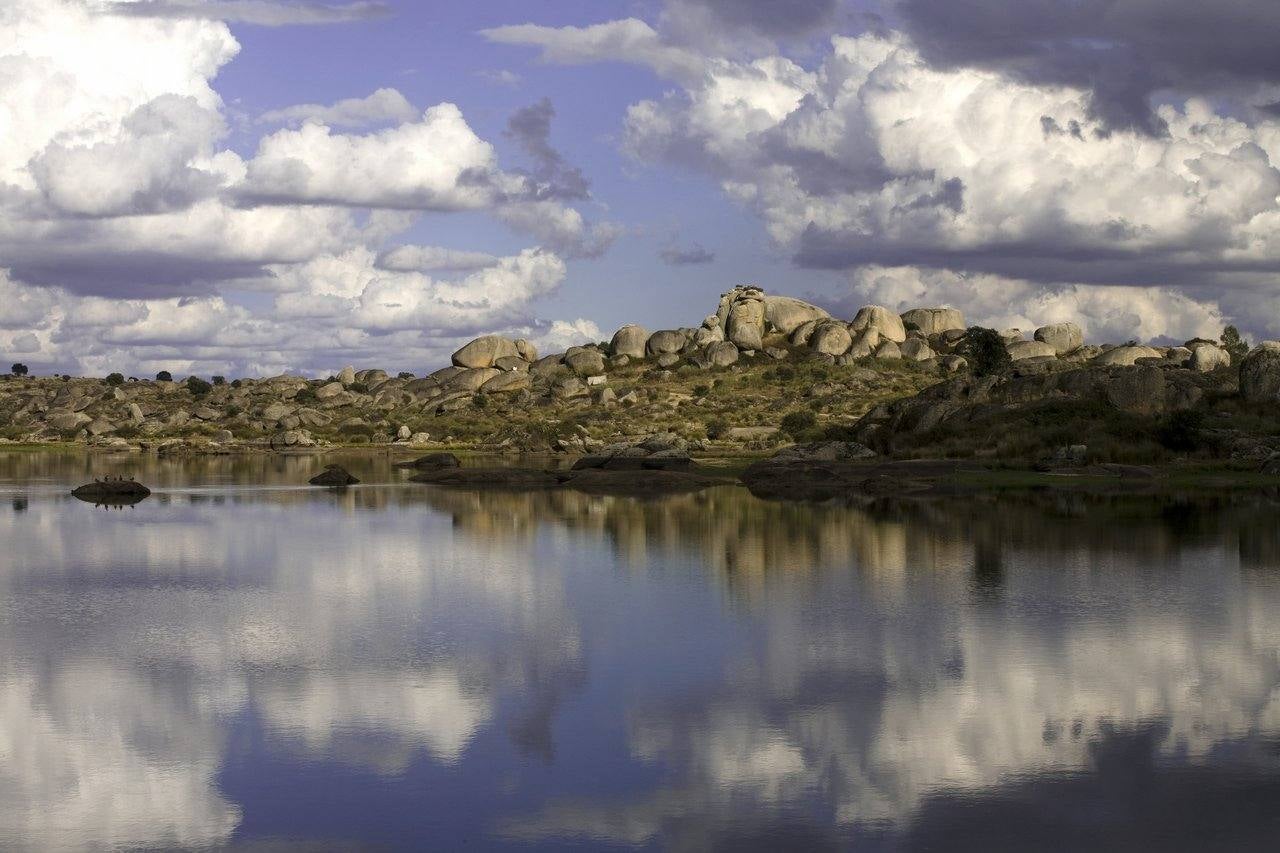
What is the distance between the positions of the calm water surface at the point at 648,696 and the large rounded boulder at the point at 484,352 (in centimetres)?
11533

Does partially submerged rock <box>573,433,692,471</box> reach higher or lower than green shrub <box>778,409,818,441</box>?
Result: lower

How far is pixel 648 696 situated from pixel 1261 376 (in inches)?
2118

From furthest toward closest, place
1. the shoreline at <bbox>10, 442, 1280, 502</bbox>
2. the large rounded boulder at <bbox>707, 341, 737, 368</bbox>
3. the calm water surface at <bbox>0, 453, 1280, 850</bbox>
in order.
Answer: the large rounded boulder at <bbox>707, 341, 737, 368</bbox> → the shoreline at <bbox>10, 442, 1280, 502</bbox> → the calm water surface at <bbox>0, 453, 1280, 850</bbox>

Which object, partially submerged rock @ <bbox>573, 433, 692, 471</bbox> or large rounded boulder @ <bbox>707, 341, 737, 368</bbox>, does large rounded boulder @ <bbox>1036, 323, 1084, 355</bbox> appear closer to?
large rounded boulder @ <bbox>707, 341, 737, 368</bbox>

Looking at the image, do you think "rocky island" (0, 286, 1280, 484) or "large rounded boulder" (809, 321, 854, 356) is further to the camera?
"large rounded boulder" (809, 321, 854, 356)

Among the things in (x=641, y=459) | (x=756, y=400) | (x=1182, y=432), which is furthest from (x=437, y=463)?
(x=756, y=400)

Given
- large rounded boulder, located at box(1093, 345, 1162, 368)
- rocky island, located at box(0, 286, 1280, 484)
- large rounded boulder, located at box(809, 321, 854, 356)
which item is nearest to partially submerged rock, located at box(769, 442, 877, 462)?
rocky island, located at box(0, 286, 1280, 484)

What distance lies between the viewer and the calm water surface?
11.8 m

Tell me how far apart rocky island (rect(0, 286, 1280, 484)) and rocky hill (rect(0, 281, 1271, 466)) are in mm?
315

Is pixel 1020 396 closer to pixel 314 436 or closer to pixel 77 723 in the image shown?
pixel 77 723

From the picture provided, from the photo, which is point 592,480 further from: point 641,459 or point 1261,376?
point 1261,376

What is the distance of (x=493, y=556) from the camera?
3180cm

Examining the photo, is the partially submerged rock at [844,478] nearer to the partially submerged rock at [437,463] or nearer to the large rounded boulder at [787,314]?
the partially submerged rock at [437,463]

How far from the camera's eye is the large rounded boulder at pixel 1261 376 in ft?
201
